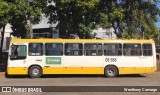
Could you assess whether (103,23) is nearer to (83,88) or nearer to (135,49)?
(135,49)

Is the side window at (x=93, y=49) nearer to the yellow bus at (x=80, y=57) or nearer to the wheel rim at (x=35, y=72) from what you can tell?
the yellow bus at (x=80, y=57)

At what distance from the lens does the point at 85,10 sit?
1038 inches

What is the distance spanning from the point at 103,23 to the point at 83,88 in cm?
1838

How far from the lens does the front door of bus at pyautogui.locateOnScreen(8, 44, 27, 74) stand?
25266 mm

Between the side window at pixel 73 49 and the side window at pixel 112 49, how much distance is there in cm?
159

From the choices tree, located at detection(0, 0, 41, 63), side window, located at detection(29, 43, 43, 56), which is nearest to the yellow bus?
side window, located at detection(29, 43, 43, 56)

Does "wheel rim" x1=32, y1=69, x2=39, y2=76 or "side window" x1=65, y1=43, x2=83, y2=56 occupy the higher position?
"side window" x1=65, y1=43, x2=83, y2=56

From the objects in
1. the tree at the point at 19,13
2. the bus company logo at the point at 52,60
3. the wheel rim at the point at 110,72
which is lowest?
the wheel rim at the point at 110,72

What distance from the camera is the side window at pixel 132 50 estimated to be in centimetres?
2595

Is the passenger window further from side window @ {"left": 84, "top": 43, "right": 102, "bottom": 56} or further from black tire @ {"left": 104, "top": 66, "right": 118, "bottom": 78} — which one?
black tire @ {"left": 104, "top": 66, "right": 118, "bottom": 78}

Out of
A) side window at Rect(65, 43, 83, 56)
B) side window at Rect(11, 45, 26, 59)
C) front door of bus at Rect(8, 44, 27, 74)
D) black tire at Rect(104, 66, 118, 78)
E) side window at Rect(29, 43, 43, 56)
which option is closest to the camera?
front door of bus at Rect(8, 44, 27, 74)

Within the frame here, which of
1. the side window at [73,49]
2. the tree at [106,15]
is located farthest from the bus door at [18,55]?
the tree at [106,15]

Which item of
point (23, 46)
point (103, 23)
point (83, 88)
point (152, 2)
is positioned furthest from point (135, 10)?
point (83, 88)

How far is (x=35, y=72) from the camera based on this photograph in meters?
25.5
